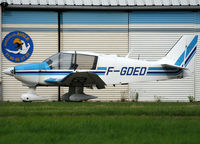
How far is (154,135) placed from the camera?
5.08 meters

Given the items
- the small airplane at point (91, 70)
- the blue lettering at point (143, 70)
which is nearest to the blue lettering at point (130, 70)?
the small airplane at point (91, 70)

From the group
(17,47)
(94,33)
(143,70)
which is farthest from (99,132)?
(17,47)

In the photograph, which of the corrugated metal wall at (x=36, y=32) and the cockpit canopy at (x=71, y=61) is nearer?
the cockpit canopy at (x=71, y=61)

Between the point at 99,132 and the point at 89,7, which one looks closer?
the point at 99,132

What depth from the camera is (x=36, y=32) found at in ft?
53.3

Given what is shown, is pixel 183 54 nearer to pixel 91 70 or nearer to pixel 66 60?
pixel 91 70

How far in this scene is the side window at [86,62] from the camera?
12288 millimetres

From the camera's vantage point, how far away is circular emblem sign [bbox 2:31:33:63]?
52.7 ft

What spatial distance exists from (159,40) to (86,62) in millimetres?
5302

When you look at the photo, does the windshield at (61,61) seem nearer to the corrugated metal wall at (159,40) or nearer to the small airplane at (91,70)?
the small airplane at (91,70)

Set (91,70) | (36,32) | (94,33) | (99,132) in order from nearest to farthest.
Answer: (99,132) → (91,70) → (36,32) → (94,33)

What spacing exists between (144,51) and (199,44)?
2542 millimetres

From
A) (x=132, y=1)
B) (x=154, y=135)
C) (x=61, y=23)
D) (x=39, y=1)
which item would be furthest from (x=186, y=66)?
(x=154, y=135)

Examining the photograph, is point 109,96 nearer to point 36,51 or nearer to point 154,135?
point 36,51
